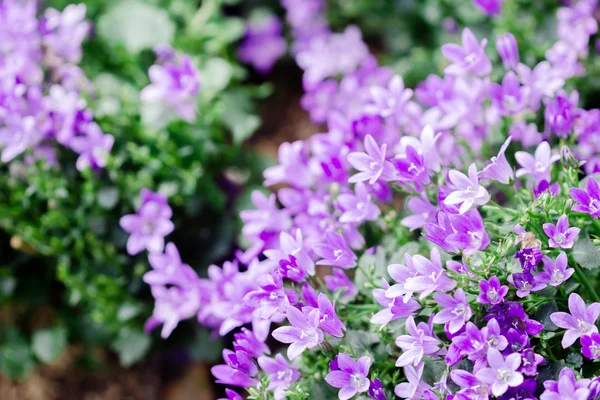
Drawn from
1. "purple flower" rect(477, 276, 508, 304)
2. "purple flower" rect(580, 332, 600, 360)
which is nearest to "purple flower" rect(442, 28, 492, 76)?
"purple flower" rect(477, 276, 508, 304)

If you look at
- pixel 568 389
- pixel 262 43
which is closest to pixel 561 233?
pixel 568 389

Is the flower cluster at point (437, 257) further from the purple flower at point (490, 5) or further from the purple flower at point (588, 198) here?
the purple flower at point (490, 5)

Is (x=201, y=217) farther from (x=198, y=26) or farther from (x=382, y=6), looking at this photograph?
(x=382, y=6)

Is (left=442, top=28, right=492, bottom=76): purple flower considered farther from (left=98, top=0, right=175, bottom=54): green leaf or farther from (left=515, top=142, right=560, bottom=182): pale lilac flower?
(left=98, top=0, right=175, bottom=54): green leaf

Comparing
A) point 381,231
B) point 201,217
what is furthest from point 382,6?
point 381,231

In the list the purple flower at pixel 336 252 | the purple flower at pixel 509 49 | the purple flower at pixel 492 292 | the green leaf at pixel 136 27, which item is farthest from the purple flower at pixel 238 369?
the green leaf at pixel 136 27

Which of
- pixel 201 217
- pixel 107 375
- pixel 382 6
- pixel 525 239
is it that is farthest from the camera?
pixel 382 6
